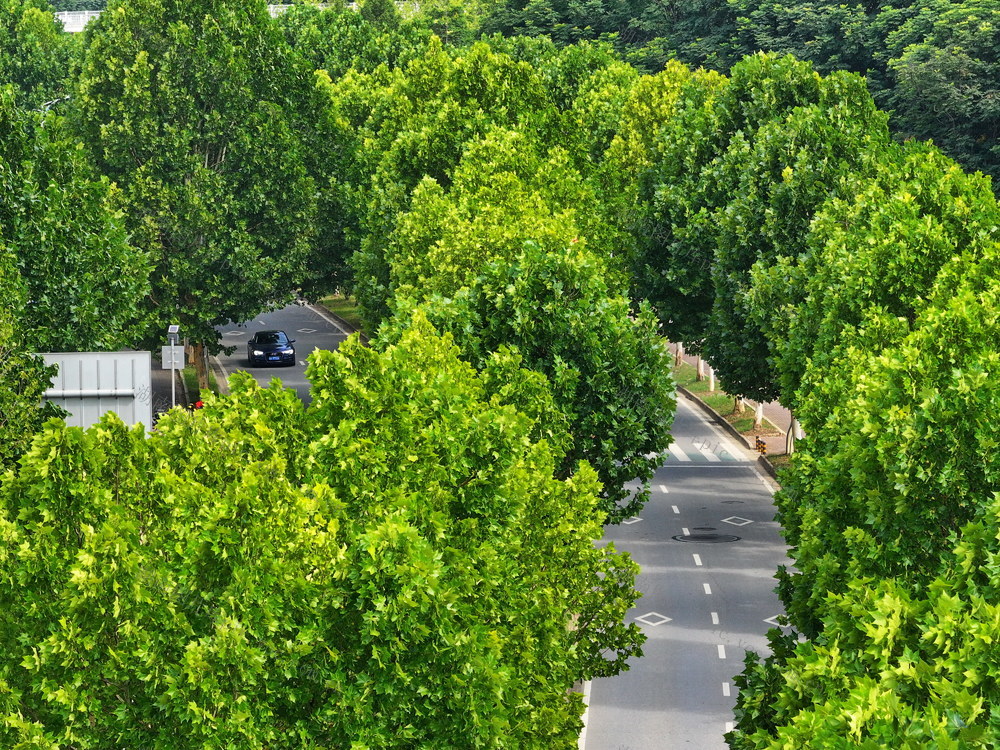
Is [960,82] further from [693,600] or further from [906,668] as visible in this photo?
[906,668]

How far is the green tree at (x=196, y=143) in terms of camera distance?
5309 centimetres

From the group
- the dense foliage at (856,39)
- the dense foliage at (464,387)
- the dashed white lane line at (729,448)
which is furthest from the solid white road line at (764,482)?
the dense foliage at (856,39)

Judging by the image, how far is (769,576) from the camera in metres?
42.3

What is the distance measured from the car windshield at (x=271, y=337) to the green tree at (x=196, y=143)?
1627 cm

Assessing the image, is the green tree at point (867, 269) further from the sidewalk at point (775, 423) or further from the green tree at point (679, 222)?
the sidewalk at point (775, 423)

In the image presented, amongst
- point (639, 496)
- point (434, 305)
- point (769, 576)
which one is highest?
point (434, 305)

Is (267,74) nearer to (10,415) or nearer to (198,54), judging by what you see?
(198,54)

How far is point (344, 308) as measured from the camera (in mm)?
89375

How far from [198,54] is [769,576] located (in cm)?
2775

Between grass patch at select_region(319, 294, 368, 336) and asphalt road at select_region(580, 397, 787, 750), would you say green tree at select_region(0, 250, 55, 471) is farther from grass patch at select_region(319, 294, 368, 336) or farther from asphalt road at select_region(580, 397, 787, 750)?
grass patch at select_region(319, 294, 368, 336)

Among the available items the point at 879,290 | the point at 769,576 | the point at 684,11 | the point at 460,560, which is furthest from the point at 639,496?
the point at 684,11

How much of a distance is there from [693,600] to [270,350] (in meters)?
36.5

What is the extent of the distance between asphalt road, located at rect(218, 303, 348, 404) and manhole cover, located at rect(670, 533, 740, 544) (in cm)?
2217

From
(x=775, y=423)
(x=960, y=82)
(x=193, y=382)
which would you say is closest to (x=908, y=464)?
(x=775, y=423)
